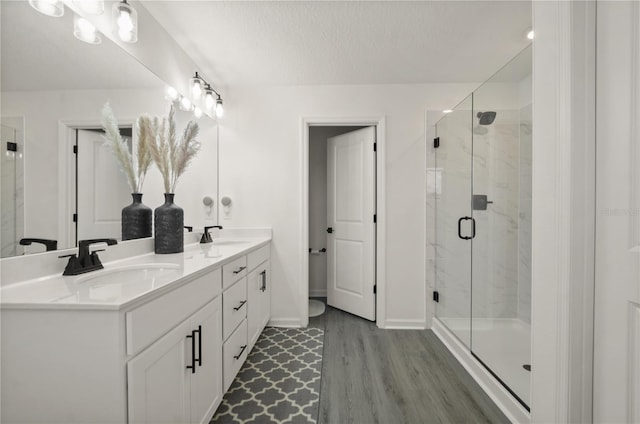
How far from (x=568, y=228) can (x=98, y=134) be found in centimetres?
203

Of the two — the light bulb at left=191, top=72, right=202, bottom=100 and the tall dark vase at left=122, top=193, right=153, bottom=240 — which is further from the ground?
the light bulb at left=191, top=72, right=202, bottom=100

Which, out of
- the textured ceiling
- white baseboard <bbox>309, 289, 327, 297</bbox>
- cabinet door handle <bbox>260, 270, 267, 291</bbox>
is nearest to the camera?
the textured ceiling

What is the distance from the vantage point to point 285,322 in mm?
2646

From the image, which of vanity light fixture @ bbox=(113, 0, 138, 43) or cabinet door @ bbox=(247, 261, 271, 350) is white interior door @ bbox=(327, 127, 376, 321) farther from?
Answer: vanity light fixture @ bbox=(113, 0, 138, 43)

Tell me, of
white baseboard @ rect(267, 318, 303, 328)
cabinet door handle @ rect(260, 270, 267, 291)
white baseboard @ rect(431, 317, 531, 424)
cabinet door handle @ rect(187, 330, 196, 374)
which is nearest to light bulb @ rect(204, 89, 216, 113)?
cabinet door handle @ rect(260, 270, 267, 291)

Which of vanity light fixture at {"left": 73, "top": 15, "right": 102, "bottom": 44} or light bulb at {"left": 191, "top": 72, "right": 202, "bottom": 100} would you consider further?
light bulb at {"left": 191, "top": 72, "right": 202, "bottom": 100}

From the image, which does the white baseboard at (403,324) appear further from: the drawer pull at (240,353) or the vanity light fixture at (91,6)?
the vanity light fixture at (91,6)

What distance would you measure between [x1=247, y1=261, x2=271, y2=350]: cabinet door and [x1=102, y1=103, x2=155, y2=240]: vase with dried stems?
791mm

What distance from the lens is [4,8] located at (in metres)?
0.96

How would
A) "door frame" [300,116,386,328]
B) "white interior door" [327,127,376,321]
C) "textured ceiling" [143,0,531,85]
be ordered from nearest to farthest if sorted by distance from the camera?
"textured ceiling" [143,0,531,85], "door frame" [300,116,386,328], "white interior door" [327,127,376,321]

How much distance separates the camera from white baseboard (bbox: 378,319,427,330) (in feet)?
8.48

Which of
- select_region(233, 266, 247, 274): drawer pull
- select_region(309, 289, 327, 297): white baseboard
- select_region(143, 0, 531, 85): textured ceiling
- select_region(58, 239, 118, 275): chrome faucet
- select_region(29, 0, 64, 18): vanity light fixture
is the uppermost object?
select_region(143, 0, 531, 85): textured ceiling

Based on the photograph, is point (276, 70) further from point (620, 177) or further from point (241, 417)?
point (241, 417)

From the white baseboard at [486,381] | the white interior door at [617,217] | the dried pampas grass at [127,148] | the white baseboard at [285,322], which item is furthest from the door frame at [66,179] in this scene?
the white baseboard at [486,381]
